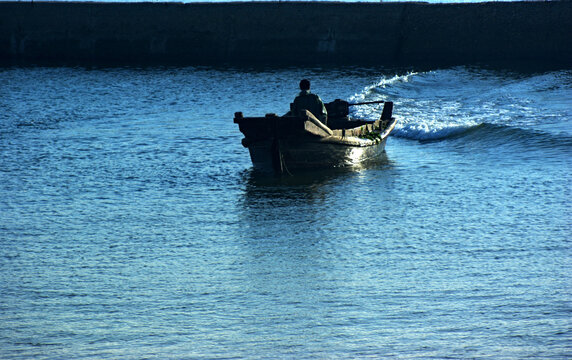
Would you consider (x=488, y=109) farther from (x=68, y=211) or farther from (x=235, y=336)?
(x=235, y=336)

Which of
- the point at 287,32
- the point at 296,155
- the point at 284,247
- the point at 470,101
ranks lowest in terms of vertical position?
the point at 284,247

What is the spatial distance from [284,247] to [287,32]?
34.7m

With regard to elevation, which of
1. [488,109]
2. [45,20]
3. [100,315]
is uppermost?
[45,20]

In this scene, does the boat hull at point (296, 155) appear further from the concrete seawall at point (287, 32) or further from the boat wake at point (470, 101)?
the concrete seawall at point (287, 32)

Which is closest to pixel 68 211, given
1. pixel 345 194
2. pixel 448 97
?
pixel 345 194

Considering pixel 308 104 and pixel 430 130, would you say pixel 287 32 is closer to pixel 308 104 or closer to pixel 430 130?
pixel 430 130

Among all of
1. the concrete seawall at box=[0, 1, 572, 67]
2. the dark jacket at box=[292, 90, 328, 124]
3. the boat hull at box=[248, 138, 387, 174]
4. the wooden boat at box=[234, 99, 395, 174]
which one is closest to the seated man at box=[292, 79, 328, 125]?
the dark jacket at box=[292, 90, 328, 124]

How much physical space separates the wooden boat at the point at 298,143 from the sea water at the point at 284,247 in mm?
377

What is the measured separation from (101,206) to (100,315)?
16.9 ft

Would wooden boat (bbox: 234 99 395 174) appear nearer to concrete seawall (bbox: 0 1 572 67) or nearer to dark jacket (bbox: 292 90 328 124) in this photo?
dark jacket (bbox: 292 90 328 124)

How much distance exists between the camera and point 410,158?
1709 centimetres

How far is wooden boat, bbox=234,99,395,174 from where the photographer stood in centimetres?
1423

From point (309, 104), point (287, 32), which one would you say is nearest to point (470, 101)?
point (309, 104)

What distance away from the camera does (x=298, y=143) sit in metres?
14.7
